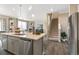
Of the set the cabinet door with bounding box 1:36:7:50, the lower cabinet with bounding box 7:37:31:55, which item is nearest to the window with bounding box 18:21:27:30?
the lower cabinet with bounding box 7:37:31:55

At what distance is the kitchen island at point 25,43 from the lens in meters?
1.69

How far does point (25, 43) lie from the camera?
180 cm

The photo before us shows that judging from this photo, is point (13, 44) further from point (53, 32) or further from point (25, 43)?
point (53, 32)

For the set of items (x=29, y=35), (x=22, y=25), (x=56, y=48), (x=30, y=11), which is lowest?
(x=56, y=48)

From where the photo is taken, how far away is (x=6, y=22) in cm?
167

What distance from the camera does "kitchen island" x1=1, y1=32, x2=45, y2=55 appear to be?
5.54ft

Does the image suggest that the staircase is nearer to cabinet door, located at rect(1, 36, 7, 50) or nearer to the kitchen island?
the kitchen island

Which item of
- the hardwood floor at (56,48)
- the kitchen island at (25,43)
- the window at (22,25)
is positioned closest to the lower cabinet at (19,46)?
the kitchen island at (25,43)

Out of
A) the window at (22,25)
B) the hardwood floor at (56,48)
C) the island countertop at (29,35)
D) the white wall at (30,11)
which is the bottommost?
the hardwood floor at (56,48)

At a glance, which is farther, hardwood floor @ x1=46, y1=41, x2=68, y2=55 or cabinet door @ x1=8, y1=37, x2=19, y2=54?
cabinet door @ x1=8, y1=37, x2=19, y2=54

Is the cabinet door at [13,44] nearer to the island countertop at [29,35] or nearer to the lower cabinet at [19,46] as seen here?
the lower cabinet at [19,46]

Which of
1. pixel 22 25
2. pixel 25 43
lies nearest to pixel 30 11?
pixel 22 25
